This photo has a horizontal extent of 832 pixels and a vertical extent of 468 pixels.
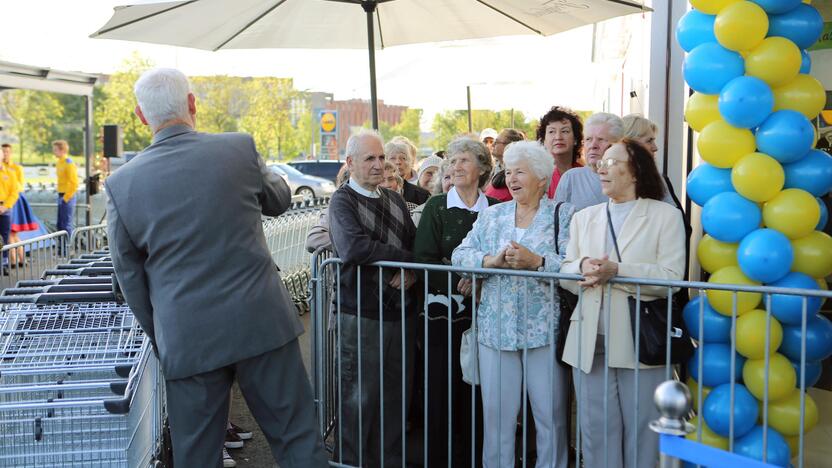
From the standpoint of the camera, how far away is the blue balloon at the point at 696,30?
161 inches

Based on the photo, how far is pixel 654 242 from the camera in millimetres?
4051

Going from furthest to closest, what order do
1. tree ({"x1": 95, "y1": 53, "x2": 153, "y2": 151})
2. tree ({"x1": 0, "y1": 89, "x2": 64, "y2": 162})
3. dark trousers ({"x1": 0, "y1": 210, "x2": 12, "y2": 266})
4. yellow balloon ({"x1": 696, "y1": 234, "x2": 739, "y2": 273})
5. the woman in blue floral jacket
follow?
tree ({"x1": 0, "y1": 89, "x2": 64, "y2": 162}) → tree ({"x1": 95, "y1": 53, "x2": 153, "y2": 151}) → dark trousers ({"x1": 0, "y1": 210, "x2": 12, "y2": 266}) → the woman in blue floral jacket → yellow balloon ({"x1": 696, "y1": 234, "x2": 739, "y2": 273})

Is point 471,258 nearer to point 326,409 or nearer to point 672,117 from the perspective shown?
point 326,409

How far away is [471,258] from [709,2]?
5.38 ft

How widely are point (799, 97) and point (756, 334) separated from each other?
1.06 m

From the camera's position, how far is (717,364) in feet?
12.8

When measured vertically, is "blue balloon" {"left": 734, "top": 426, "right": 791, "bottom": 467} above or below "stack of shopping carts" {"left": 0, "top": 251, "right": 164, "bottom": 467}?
below

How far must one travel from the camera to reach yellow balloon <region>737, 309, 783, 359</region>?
3.75 metres

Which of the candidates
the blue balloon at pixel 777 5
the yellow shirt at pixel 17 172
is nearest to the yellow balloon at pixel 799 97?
the blue balloon at pixel 777 5

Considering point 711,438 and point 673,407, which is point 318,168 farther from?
point 673,407

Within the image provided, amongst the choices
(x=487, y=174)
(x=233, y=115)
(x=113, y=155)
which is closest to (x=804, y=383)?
(x=487, y=174)

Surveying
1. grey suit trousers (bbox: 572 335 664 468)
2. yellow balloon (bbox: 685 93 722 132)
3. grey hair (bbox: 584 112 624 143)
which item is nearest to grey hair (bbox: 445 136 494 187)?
grey hair (bbox: 584 112 624 143)

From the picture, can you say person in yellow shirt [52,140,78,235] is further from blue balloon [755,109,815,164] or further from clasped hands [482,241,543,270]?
blue balloon [755,109,815,164]

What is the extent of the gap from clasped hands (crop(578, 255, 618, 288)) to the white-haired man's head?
1870 millimetres
